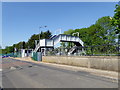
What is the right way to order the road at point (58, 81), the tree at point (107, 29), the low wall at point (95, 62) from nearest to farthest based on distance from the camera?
the road at point (58, 81) → the low wall at point (95, 62) → the tree at point (107, 29)

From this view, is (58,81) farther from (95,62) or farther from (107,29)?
(107,29)

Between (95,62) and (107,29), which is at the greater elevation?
(107,29)

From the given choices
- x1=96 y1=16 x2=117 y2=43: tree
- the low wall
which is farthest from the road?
x1=96 y1=16 x2=117 y2=43: tree

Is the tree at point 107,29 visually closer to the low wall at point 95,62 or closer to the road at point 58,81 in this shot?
the low wall at point 95,62

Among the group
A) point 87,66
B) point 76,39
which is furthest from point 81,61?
point 76,39

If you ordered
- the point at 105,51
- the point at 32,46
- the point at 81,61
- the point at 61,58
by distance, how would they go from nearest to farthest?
the point at 105,51, the point at 81,61, the point at 61,58, the point at 32,46

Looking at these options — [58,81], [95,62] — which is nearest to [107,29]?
[95,62]

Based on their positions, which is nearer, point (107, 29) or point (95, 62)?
point (95, 62)

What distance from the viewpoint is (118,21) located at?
111 ft

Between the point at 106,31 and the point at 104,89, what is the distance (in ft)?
174

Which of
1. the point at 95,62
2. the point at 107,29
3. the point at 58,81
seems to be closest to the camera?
the point at 58,81

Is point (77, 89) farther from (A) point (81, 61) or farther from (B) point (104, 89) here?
(A) point (81, 61)

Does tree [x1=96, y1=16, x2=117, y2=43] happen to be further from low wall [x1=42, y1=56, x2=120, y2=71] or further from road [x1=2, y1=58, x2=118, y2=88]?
Answer: road [x1=2, y1=58, x2=118, y2=88]

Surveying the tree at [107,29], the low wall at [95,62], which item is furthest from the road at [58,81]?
the tree at [107,29]
